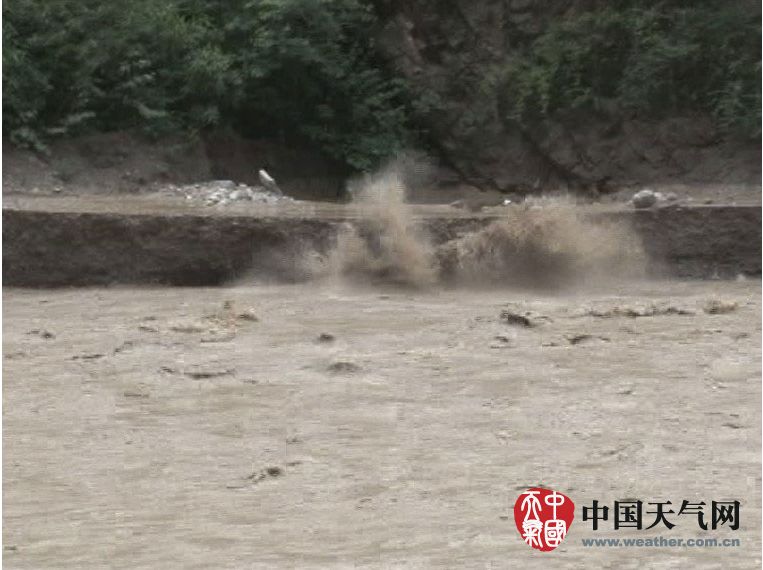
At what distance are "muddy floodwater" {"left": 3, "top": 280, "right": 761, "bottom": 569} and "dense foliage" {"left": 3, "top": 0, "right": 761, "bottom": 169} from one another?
301 inches

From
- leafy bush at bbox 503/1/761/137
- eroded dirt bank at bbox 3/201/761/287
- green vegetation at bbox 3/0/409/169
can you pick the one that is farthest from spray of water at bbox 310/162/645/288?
green vegetation at bbox 3/0/409/169

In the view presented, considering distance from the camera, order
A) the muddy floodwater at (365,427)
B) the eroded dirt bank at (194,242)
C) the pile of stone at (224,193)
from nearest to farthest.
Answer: the muddy floodwater at (365,427) < the eroded dirt bank at (194,242) < the pile of stone at (224,193)

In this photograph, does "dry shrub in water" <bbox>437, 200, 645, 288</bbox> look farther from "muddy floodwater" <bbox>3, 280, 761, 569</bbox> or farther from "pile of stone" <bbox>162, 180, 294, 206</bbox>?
"pile of stone" <bbox>162, 180, 294, 206</bbox>

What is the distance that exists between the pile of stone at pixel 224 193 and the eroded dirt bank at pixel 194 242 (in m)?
2.41

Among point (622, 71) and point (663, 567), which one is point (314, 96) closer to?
point (622, 71)

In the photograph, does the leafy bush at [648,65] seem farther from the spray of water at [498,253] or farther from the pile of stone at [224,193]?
the spray of water at [498,253]

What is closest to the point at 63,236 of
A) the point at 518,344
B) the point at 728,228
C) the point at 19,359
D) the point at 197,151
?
the point at 19,359

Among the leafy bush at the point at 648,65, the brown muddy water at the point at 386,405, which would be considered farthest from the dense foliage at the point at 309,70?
the brown muddy water at the point at 386,405

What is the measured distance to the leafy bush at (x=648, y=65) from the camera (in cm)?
1642

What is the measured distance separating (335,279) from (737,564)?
675cm

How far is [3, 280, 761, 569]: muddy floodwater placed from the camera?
4.12 metres

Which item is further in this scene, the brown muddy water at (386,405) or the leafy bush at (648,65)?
the leafy bush at (648,65)

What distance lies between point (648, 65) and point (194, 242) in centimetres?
847

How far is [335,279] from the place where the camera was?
1020cm
